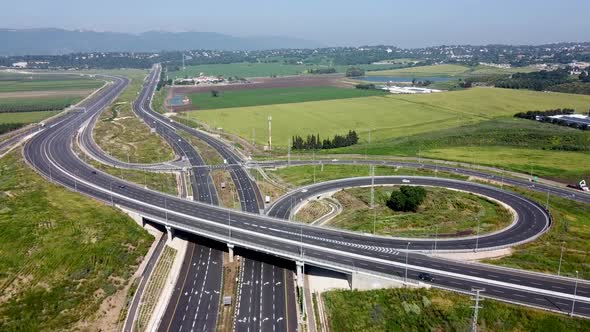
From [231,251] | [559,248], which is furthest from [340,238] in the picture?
[559,248]

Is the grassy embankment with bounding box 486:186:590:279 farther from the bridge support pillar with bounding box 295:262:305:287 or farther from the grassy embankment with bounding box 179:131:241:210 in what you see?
the grassy embankment with bounding box 179:131:241:210

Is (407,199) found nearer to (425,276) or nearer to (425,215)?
(425,215)

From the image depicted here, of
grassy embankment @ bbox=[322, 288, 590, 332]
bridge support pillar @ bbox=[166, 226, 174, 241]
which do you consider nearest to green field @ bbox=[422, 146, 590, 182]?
grassy embankment @ bbox=[322, 288, 590, 332]

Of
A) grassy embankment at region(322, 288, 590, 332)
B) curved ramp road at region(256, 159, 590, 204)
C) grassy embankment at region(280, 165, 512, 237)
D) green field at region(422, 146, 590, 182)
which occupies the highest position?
green field at region(422, 146, 590, 182)

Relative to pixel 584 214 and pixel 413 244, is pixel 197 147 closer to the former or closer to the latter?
pixel 413 244

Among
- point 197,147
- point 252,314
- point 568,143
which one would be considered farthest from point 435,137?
point 252,314

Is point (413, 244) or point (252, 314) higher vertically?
point (413, 244)

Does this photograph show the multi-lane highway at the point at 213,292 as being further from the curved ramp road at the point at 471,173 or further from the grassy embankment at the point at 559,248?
the grassy embankment at the point at 559,248
